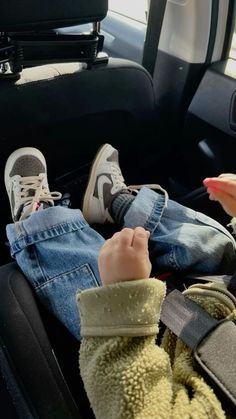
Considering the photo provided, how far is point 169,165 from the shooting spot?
4.91ft

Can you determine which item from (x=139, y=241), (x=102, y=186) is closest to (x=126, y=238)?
(x=139, y=241)

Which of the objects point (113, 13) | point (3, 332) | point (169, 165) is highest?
point (113, 13)

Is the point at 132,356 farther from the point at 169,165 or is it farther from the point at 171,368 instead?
the point at 169,165

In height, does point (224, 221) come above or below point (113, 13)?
below

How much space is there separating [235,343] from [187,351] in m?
0.08

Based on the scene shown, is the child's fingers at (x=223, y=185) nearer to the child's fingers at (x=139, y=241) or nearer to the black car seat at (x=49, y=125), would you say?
the child's fingers at (x=139, y=241)

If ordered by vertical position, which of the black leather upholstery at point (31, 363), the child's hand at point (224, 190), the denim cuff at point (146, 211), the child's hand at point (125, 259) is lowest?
the black leather upholstery at point (31, 363)

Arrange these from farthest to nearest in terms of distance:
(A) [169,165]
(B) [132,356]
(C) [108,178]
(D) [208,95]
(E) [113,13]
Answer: (E) [113,13]
(A) [169,165]
(D) [208,95]
(C) [108,178]
(B) [132,356]

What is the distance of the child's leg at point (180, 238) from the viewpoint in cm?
95

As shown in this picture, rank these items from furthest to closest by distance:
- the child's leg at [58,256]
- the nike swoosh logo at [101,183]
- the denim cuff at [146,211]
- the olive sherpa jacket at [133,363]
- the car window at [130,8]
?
the car window at [130,8]
the nike swoosh logo at [101,183]
the denim cuff at [146,211]
the child's leg at [58,256]
the olive sherpa jacket at [133,363]

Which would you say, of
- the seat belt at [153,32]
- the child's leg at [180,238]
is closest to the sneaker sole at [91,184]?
the child's leg at [180,238]

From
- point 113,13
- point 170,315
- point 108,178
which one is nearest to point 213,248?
point 170,315

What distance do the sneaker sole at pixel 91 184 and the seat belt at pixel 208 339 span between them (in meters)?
0.36

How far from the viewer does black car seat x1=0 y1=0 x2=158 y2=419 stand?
0.75 m
